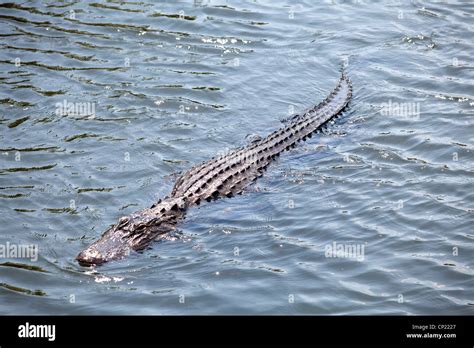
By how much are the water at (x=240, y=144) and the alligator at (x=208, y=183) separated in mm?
184

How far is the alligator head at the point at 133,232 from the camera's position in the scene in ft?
32.0

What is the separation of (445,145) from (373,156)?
4.18 ft

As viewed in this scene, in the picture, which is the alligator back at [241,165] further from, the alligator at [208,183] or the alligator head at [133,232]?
the alligator head at [133,232]

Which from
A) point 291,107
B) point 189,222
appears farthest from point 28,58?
point 189,222

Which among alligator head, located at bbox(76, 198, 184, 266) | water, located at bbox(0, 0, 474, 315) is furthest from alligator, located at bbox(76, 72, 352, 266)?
water, located at bbox(0, 0, 474, 315)

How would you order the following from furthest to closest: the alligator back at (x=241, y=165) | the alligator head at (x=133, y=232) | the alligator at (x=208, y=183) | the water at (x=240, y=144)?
1. the alligator back at (x=241, y=165)
2. the alligator at (x=208, y=183)
3. the alligator head at (x=133, y=232)
4. the water at (x=240, y=144)

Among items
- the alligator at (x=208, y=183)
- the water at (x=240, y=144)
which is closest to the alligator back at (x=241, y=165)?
the alligator at (x=208, y=183)

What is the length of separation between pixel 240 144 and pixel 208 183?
1.72m

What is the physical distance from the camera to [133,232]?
10.2m

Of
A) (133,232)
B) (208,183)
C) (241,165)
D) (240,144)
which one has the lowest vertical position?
(133,232)

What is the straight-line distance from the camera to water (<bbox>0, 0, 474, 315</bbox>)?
30.9ft

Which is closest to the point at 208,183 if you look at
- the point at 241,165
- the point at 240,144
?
the point at 241,165

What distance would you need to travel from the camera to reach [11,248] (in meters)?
10.2

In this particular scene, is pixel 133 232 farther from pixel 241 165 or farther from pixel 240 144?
pixel 240 144
